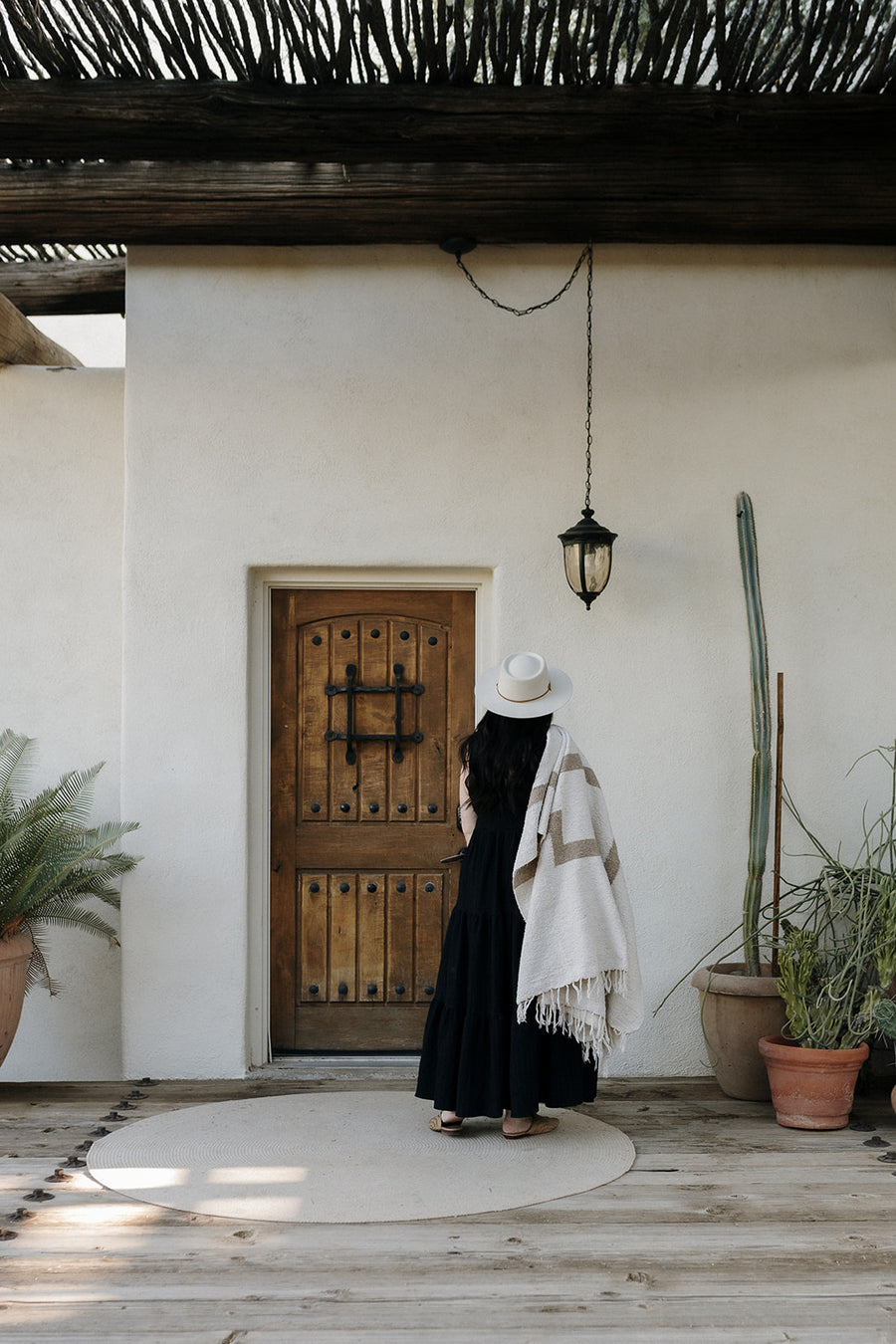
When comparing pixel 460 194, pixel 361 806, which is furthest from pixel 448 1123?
pixel 460 194

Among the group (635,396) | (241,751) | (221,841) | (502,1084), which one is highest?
(635,396)

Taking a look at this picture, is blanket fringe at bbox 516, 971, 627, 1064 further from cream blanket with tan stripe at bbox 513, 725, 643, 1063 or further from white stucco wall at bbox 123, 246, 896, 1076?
white stucco wall at bbox 123, 246, 896, 1076

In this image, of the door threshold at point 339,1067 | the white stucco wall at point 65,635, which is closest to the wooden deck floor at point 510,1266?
the door threshold at point 339,1067

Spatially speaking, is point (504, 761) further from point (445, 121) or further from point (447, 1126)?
point (445, 121)

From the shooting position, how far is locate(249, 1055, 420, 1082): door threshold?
4.35 meters

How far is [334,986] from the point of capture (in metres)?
4.57

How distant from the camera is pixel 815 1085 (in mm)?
3689

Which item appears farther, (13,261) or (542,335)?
(13,261)

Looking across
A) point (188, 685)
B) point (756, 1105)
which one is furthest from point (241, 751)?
point (756, 1105)

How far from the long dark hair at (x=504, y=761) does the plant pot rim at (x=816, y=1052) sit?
3.90 feet

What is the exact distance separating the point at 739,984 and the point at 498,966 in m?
1.05

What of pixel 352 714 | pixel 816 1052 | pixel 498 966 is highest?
pixel 352 714

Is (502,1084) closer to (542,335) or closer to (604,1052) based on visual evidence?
(604,1052)

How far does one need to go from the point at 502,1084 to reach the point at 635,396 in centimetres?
262
